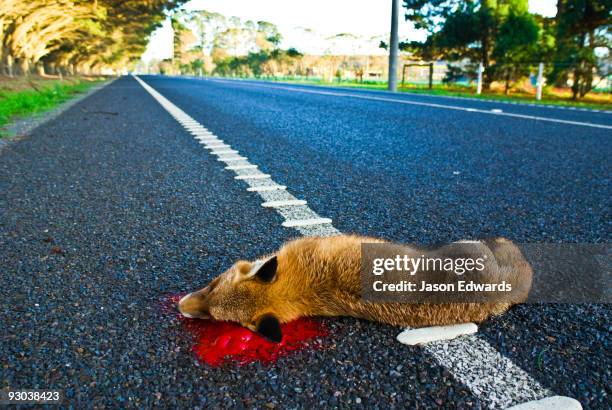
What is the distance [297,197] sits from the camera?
3.91 meters

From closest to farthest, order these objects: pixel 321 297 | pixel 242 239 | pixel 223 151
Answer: pixel 321 297
pixel 242 239
pixel 223 151

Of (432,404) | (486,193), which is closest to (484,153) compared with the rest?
(486,193)

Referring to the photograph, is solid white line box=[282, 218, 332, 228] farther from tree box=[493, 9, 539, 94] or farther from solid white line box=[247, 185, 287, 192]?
tree box=[493, 9, 539, 94]

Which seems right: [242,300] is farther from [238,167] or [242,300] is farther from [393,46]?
[393,46]

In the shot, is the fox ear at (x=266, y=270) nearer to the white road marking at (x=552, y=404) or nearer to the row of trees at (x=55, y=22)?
the white road marking at (x=552, y=404)

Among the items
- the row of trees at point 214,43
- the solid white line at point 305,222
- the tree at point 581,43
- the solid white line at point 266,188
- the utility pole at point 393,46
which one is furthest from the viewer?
the row of trees at point 214,43

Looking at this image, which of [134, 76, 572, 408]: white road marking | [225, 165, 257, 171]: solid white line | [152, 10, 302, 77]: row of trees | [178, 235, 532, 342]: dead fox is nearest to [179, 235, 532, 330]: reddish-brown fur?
[178, 235, 532, 342]: dead fox

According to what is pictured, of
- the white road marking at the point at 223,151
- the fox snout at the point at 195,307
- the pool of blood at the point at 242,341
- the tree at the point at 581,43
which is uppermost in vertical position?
the tree at the point at 581,43

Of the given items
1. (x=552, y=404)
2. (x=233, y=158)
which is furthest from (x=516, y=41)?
(x=552, y=404)

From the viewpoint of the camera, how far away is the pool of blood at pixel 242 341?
184 centimetres

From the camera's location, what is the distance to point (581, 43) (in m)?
23.2

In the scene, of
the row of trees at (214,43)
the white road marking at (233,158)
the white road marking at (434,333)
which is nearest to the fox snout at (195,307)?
the white road marking at (434,333)

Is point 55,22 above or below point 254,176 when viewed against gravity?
above

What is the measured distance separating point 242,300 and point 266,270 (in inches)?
7.5
